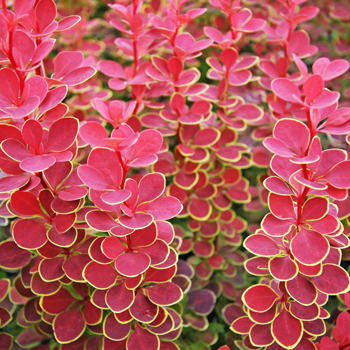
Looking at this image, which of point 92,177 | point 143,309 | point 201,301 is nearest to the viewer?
point 92,177

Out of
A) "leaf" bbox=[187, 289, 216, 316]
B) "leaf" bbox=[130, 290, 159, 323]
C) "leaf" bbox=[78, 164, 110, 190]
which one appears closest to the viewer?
"leaf" bbox=[78, 164, 110, 190]

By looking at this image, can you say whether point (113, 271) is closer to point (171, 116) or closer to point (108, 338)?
point (108, 338)

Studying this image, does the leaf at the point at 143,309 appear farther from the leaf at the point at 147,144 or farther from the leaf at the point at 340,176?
the leaf at the point at 340,176

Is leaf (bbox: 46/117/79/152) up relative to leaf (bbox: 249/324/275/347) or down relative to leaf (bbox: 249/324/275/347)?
up

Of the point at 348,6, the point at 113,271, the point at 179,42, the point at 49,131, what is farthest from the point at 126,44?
the point at 348,6

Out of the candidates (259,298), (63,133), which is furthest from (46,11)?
(259,298)

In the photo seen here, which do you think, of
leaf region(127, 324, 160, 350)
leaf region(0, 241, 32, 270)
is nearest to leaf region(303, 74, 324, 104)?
leaf region(127, 324, 160, 350)

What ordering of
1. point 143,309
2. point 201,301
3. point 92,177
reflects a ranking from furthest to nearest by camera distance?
point 201,301 → point 143,309 → point 92,177

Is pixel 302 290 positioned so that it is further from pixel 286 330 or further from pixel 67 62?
pixel 67 62

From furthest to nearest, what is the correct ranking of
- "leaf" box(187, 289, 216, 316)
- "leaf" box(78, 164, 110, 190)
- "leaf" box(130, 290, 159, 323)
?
"leaf" box(187, 289, 216, 316), "leaf" box(130, 290, 159, 323), "leaf" box(78, 164, 110, 190)

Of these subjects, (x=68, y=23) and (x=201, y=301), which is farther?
(x=201, y=301)

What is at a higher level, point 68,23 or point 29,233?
point 68,23

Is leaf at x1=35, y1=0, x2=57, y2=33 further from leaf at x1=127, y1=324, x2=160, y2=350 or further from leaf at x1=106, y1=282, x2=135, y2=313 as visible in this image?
leaf at x1=127, y1=324, x2=160, y2=350

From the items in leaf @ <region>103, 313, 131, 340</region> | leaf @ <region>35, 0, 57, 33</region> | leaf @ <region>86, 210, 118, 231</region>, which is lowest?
leaf @ <region>103, 313, 131, 340</region>
